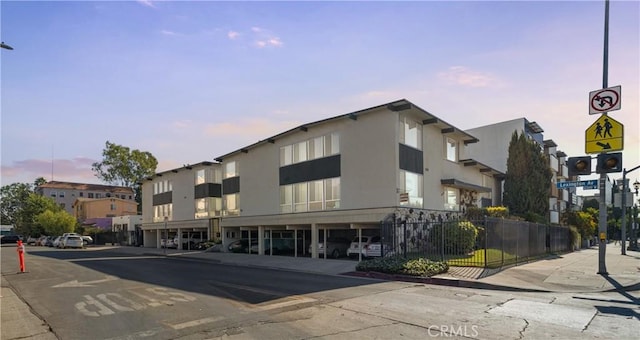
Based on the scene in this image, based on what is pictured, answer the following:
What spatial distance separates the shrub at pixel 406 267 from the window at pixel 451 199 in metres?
12.4

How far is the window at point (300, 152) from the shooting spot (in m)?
27.9

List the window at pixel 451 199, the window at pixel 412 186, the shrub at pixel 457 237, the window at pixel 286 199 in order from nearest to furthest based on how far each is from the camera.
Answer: the shrub at pixel 457 237 → the window at pixel 412 186 → the window at pixel 451 199 → the window at pixel 286 199

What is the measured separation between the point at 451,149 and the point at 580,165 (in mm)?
15123

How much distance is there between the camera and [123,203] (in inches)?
3472

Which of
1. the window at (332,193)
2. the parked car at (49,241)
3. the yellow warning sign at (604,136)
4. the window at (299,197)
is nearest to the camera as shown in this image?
the yellow warning sign at (604,136)

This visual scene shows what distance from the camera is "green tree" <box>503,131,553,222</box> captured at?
3390cm

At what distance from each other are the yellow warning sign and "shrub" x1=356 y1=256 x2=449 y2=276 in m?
6.33

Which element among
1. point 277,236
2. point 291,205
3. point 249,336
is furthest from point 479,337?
point 277,236

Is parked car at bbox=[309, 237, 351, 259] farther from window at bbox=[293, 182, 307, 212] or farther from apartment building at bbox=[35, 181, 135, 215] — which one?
apartment building at bbox=[35, 181, 135, 215]

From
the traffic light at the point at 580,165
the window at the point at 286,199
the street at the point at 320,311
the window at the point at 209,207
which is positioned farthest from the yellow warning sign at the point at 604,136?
the window at the point at 209,207

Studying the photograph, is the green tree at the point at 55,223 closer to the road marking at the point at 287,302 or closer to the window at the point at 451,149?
the window at the point at 451,149

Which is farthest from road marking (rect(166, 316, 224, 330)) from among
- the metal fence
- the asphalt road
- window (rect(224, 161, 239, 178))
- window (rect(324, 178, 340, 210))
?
window (rect(224, 161, 239, 178))

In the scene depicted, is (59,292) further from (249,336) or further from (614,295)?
(614,295)

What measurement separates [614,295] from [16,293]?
16.6 metres
